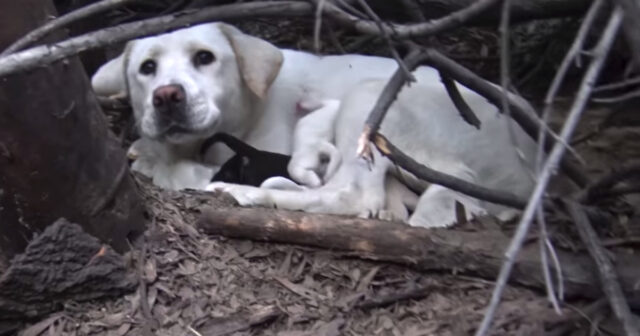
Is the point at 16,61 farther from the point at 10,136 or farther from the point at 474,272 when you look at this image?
the point at 474,272

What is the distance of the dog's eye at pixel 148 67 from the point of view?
150 inches

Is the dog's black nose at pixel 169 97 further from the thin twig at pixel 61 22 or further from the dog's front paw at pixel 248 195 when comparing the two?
the thin twig at pixel 61 22

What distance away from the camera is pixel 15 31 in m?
2.47

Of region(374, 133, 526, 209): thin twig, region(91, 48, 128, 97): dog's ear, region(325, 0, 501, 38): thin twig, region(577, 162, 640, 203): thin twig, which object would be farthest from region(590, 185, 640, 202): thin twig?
region(91, 48, 128, 97): dog's ear

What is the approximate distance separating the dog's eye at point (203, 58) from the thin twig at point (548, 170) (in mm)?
2166

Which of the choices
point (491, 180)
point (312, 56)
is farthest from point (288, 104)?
point (491, 180)

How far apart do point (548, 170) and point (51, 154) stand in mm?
1392

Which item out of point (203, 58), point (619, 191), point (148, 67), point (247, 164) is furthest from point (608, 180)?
point (148, 67)

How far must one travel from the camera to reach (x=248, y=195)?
3.50 meters

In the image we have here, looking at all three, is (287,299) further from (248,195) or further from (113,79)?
(113,79)

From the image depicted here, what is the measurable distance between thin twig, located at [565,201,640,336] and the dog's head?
152cm

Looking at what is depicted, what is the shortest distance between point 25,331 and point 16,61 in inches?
42.8

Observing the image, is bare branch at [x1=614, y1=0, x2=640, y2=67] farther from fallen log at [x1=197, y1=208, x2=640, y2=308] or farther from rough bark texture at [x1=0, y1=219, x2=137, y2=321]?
rough bark texture at [x1=0, y1=219, x2=137, y2=321]

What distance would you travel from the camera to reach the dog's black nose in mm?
3557
